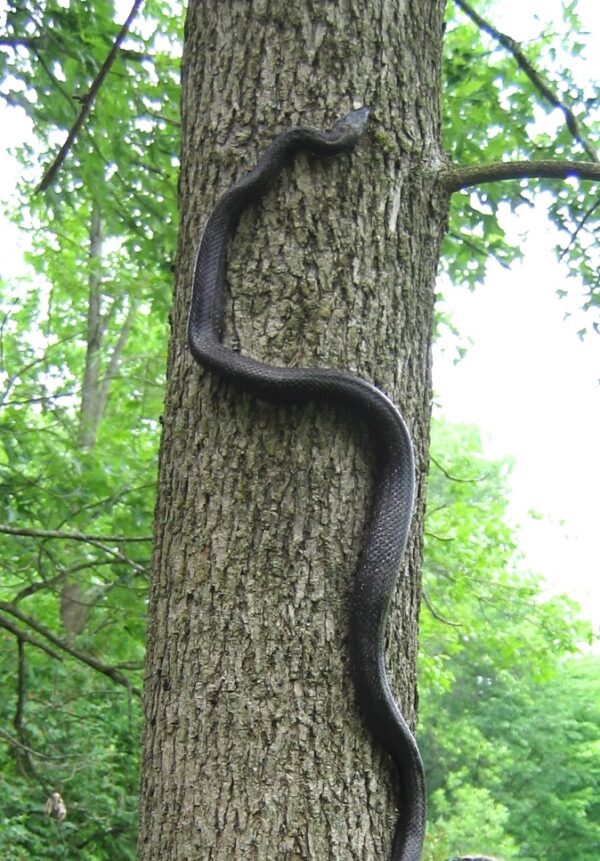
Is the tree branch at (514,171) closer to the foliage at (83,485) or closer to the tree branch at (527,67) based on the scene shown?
the tree branch at (527,67)

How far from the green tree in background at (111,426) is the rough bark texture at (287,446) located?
0.30 m

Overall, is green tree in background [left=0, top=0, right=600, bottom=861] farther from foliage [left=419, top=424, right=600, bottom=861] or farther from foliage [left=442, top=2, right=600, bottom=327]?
foliage [left=419, top=424, right=600, bottom=861]

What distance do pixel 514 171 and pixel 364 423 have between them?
2.21 ft

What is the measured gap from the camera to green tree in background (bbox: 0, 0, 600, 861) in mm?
3689

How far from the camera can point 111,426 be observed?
7.15m

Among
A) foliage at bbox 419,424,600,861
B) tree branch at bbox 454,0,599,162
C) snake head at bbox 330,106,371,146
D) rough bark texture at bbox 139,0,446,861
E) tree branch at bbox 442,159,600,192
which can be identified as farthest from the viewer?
foliage at bbox 419,424,600,861

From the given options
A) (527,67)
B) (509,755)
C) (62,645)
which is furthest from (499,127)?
(509,755)

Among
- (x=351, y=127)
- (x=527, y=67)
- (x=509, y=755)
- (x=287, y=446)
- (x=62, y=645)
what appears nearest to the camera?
(x=287, y=446)

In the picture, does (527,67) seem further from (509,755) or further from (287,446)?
(509,755)

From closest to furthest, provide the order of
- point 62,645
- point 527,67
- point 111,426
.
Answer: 1. point 527,67
2. point 62,645
3. point 111,426

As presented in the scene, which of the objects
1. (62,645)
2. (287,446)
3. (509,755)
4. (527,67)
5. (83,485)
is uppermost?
(527,67)

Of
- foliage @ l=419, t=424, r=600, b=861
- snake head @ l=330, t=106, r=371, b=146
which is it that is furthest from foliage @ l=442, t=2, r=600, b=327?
foliage @ l=419, t=424, r=600, b=861

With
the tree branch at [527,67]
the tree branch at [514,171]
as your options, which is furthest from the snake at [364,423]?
the tree branch at [527,67]

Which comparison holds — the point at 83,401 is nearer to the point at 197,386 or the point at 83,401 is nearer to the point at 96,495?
the point at 96,495
